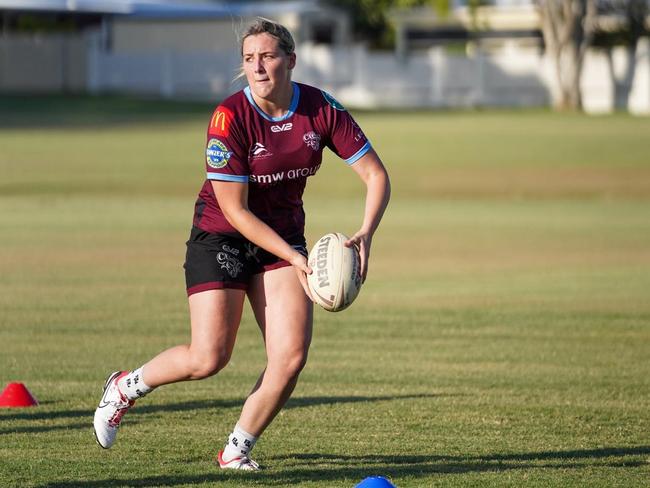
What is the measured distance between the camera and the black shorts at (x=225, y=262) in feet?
23.4


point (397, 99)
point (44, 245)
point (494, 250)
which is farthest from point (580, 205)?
A: point (397, 99)

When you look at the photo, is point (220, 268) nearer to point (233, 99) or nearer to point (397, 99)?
point (233, 99)

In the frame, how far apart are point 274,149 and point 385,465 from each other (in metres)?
1.77

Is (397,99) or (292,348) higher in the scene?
(292,348)

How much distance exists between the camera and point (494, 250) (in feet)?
69.6

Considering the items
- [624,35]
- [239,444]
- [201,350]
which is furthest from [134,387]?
[624,35]

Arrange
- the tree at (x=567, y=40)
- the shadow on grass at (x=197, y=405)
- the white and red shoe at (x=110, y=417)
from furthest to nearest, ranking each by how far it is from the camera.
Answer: the tree at (x=567, y=40)
the shadow on grass at (x=197, y=405)
the white and red shoe at (x=110, y=417)

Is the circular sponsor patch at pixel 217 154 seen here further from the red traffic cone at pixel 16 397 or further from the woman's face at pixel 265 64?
the red traffic cone at pixel 16 397

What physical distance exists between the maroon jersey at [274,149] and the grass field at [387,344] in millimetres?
1336

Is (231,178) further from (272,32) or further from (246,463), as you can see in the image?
(246,463)

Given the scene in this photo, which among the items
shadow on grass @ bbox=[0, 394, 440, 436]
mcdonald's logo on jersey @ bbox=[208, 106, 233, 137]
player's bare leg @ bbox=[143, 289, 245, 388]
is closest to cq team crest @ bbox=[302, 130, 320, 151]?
mcdonald's logo on jersey @ bbox=[208, 106, 233, 137]

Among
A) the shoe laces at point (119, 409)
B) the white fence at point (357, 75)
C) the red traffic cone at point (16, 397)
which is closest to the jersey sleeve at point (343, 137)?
the shoe laces at point (119, 409)

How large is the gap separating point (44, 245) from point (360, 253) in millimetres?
14489

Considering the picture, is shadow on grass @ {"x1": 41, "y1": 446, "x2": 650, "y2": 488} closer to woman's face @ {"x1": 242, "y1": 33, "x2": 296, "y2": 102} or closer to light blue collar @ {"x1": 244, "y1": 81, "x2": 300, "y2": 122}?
light blue collar @ {"x1": 244, "y1": 81, "x2": 300, "y2": 122}
